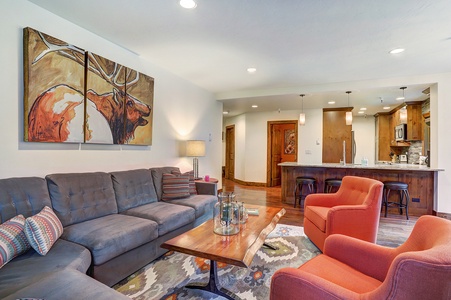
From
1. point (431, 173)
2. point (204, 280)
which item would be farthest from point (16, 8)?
point (431, 173)

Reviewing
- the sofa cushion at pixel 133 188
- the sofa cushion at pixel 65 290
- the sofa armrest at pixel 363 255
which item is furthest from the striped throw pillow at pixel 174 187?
the sofa armrest at pixel 363 255

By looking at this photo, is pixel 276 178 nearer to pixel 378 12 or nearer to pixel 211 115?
pixel 211 115

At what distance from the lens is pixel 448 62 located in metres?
3.67

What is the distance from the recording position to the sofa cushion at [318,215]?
2634 millimetres

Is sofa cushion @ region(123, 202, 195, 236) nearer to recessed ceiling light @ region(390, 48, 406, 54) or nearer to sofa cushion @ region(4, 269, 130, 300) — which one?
sofa cushion @ region(4, 269, 130, 300)

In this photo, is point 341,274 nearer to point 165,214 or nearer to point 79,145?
point 165,214

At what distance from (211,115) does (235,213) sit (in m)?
3.84

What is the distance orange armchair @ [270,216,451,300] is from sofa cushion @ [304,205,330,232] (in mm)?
960

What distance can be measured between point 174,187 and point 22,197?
176 cm

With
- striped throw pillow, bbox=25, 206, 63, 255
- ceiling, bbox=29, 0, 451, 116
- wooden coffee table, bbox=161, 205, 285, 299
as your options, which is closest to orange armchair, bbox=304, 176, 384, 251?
wooden coffee table, bbox=161, 205, 285, 299

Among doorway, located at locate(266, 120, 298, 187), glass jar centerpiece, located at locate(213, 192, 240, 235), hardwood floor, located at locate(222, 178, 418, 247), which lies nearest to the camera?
glass jar centerpiece, located at locate(213, 192, 240, 235)

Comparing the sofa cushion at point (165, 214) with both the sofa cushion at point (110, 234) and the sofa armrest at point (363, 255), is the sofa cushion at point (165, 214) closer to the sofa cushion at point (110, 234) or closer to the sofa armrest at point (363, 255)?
the sofa cushion at point (110, 234)

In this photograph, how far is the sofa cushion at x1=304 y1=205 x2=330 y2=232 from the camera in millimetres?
2634

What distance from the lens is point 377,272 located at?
58.6 inches
